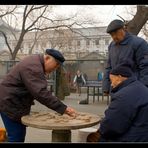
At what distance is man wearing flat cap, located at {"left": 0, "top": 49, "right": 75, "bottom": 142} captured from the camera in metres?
3.39

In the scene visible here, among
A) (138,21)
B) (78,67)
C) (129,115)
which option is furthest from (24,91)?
(78,67)

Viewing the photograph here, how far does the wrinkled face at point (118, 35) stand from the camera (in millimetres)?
4000

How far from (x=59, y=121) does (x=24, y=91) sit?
52 cm

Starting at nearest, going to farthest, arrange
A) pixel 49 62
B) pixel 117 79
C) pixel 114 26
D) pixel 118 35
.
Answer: pixel 117 79, pixel 49 62, pixel 114 26, pixel 118 35

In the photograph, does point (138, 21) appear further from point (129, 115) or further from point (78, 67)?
point (129, 115)

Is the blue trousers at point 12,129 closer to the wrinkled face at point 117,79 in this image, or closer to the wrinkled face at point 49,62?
the wrinkled face at point 49,62

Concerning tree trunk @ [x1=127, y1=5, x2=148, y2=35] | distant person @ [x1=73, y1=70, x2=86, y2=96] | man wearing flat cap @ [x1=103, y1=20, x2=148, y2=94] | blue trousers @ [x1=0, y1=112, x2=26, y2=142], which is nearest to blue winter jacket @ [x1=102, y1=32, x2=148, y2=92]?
man wearing flat cap @ [x1=103, y1=20, x2=148, y2=94]

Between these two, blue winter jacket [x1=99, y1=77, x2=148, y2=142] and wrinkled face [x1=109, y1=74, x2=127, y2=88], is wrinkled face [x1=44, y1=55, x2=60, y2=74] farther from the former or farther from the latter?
blue winter jacket [x1=99, y1=77, x2=148, y2=142]

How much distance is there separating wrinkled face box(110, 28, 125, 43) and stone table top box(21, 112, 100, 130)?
106 centimetres

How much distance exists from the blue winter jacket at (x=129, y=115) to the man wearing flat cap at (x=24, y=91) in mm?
854

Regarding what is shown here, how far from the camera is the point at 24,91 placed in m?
3.54
